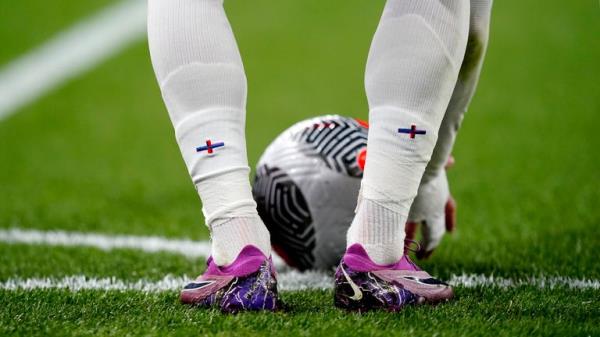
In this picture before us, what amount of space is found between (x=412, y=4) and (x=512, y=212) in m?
1.98

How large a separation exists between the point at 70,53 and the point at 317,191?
671cm

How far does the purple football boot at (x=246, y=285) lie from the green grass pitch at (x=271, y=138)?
0.15 feet

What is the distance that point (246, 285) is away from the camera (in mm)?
2037

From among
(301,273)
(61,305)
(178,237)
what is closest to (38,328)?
(61,305)

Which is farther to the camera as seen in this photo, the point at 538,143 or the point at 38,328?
the point at 538,143

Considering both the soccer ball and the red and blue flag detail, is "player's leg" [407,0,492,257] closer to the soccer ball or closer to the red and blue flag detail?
the soccer ball

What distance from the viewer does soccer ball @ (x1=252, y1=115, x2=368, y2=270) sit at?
270 cm

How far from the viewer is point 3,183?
4.82 meters

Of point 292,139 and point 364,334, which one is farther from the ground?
point 292,139

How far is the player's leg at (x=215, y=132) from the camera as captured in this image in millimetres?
2051

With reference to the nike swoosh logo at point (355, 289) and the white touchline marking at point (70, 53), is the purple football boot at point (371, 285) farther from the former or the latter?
the white touchline marking at point (70, 53)

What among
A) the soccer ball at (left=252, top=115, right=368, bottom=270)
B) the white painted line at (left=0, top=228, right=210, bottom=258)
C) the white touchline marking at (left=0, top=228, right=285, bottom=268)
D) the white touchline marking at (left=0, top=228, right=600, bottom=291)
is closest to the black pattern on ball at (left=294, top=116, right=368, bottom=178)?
the soccer ball at (left=252, top=115, right=368, bottom=270)

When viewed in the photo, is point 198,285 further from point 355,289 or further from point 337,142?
point 337,142

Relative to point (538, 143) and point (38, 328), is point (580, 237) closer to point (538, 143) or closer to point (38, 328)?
point (38, 328)
